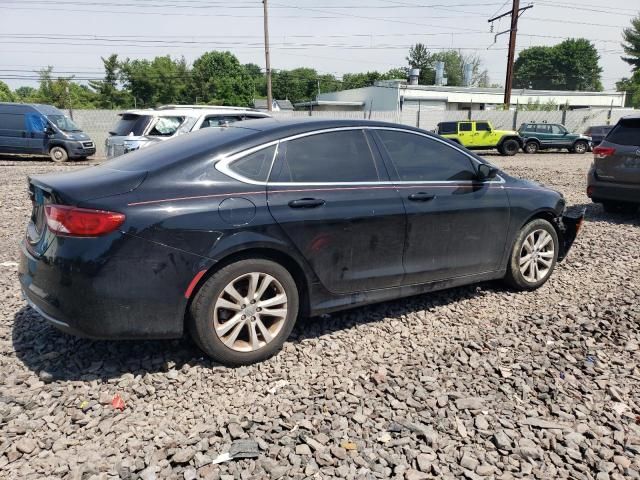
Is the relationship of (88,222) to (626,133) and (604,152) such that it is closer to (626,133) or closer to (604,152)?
(604,152)

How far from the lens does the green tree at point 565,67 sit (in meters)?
105

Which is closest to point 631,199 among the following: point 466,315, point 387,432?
point 466,315

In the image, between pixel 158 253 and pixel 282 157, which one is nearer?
pixel 158 253

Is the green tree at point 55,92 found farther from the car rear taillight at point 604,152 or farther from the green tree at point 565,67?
the green tree at point 565,67

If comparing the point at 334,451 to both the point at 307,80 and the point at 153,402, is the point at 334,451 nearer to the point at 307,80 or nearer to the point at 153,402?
the point at 153,402

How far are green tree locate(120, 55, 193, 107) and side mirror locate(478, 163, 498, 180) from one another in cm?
6833

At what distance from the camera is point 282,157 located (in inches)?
134

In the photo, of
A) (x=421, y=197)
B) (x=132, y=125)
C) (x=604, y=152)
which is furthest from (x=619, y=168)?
(x=132, y=125)

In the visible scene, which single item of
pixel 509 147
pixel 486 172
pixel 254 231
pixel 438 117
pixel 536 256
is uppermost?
pixel 486 172

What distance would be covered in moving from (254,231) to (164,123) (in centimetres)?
968

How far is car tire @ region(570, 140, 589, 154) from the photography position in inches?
1023

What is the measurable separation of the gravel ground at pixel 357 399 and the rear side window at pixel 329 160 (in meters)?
1.16

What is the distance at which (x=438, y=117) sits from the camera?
3328 centimetres

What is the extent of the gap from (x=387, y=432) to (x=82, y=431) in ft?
5.24
